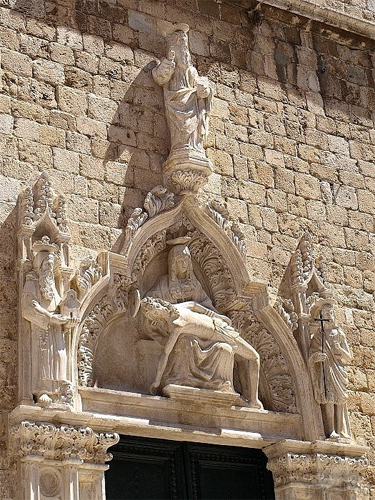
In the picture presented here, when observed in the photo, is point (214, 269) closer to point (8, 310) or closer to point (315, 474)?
point (315, 474)

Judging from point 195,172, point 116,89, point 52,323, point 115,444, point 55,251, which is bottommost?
point 115,444

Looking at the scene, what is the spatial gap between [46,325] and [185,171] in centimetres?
181

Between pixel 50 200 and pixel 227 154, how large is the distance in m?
1.83

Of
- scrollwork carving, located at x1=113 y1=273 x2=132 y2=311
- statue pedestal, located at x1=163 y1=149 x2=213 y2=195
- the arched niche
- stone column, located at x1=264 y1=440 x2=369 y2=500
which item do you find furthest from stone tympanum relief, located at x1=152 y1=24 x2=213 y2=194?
stone column, located at x1=264 y1=440 x2=369 y2=500

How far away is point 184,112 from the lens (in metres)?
8.77

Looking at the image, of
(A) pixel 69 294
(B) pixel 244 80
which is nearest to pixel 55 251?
(A) pixel 69 294

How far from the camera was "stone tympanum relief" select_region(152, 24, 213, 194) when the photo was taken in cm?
859

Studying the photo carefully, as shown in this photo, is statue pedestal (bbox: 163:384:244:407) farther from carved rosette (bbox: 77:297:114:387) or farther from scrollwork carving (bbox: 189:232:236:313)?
scrollwork carving (bbox: 189:232:236:313)

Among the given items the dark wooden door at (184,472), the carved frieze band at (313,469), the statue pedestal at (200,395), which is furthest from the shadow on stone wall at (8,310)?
the carved frieze band at (313,469)

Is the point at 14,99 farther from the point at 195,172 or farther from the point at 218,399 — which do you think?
the point at 218,399

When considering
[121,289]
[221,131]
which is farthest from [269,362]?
[221,131]

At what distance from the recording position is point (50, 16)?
28.2ft

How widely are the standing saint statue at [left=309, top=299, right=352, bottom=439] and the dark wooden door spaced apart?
0.58 m

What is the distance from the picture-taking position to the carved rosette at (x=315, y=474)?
26.9 ft
